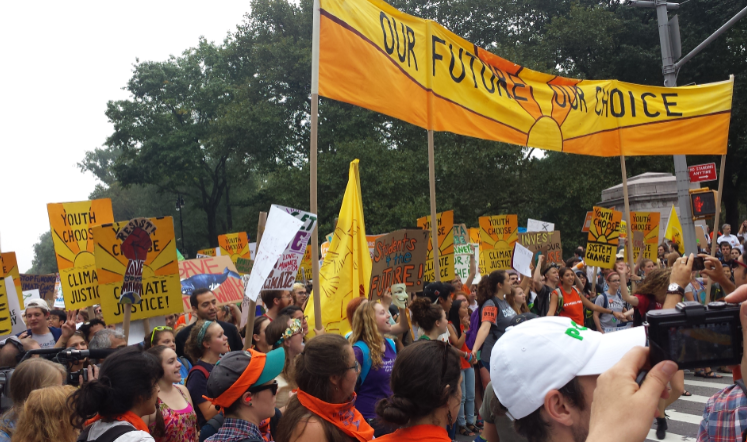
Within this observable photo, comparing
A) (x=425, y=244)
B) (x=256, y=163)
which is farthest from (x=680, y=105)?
(x=256, y=163)

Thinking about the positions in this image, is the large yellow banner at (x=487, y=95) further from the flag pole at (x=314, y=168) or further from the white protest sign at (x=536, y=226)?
the white protest sign at (x=536, y=226)

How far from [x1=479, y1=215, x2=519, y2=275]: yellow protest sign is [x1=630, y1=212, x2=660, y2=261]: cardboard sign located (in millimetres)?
3581

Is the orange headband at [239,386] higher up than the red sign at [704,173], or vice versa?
the red sign at [704,173]

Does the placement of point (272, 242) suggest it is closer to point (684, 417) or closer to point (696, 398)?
point (684, 417)

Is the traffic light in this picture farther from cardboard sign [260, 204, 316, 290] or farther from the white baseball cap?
the white baseball cap

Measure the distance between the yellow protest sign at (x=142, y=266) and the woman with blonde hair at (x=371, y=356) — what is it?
76.4 inches

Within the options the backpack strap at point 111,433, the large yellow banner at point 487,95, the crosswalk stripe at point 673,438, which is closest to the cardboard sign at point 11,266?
the large yellow banner at point 487,95

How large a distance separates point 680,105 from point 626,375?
9.81m

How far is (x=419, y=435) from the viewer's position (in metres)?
2.72

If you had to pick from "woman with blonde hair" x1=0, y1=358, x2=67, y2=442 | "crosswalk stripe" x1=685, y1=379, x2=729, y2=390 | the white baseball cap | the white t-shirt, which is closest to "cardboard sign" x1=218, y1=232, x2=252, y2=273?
the white t-shirt

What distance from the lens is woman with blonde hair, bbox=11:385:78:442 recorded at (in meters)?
3.15

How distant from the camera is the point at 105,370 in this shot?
3209 millimetres

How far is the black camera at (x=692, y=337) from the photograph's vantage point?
1.39 metres

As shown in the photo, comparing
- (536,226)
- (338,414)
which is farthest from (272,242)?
(536,226)
